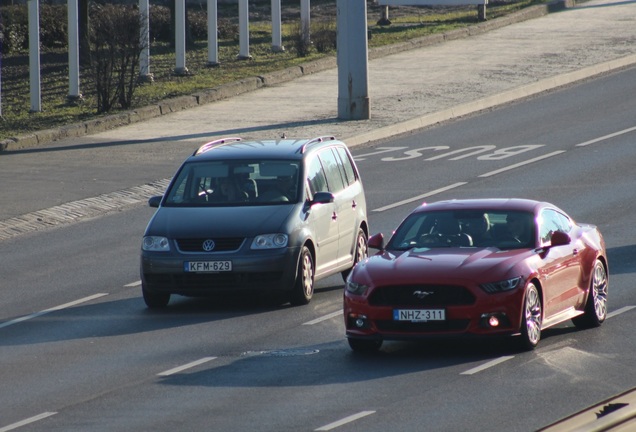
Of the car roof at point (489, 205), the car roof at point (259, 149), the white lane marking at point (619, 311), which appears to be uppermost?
the car roof at point (259, 149)

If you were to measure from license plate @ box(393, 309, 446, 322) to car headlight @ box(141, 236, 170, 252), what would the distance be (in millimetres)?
3768

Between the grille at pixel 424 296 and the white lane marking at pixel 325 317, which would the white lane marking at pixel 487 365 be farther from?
the white lane marking at pixel 325 317

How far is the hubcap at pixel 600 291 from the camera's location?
49.0 ft

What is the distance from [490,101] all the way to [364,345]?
20.8m

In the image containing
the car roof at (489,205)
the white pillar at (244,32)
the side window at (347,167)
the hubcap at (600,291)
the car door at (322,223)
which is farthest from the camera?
the white pillar at (244,32)

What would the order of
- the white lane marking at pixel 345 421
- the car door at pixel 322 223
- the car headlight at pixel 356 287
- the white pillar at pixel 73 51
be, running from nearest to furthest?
1. the white lane marking at pixel 345 421
2. the car headlight at pixel 356 287
3. the car door at pixel 322 223
4. the white pillar at pixel 73 51

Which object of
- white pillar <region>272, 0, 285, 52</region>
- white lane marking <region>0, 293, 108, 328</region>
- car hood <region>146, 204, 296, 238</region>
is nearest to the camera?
white lane marking <region>0, 293, 108, 328</region>

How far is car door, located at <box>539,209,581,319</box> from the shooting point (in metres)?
14.1

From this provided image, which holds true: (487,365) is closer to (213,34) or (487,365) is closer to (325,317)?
(325,317)

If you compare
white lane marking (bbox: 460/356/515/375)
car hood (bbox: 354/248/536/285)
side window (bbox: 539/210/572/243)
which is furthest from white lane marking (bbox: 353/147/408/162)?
white lane marking (bbox: 460/356/515/375)

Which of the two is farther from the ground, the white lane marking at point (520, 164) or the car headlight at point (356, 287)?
the car headlight at point (356, 287)

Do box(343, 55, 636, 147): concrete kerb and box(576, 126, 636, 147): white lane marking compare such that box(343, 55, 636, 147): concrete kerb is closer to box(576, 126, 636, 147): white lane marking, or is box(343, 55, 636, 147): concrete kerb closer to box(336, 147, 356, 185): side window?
box(576, 126, 636, 147): white lane marking

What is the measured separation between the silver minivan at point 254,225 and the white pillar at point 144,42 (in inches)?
600

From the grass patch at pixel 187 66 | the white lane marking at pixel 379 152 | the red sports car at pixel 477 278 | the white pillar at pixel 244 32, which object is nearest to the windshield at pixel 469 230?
the red sports car at pixel 477 278
